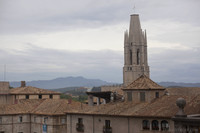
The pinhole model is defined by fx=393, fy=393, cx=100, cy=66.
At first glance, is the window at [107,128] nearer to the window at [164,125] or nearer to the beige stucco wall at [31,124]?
the window at [164,125]

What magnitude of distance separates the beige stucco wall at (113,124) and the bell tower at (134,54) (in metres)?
130

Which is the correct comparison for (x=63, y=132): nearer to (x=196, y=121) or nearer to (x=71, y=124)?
(x=71, y=124)

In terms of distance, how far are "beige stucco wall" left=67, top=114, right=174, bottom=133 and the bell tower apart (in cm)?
13034

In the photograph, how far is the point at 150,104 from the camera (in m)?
49.8

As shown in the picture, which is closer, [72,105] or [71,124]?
[71,124]

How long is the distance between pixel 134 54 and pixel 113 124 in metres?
140

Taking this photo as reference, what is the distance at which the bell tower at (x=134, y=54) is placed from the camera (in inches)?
7362

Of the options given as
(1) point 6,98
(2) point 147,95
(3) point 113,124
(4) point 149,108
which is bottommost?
(3) point 113,124

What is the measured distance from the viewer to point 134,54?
188750 mm

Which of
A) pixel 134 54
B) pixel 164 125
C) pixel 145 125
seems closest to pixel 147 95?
pixel 145 125

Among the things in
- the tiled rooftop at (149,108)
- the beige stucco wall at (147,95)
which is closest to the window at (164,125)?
the tiled rooftop at (149,108)

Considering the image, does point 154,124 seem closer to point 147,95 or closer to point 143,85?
point 147,95

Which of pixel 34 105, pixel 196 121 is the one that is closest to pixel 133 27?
pixel 34 105

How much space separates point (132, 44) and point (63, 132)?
127313 mm
